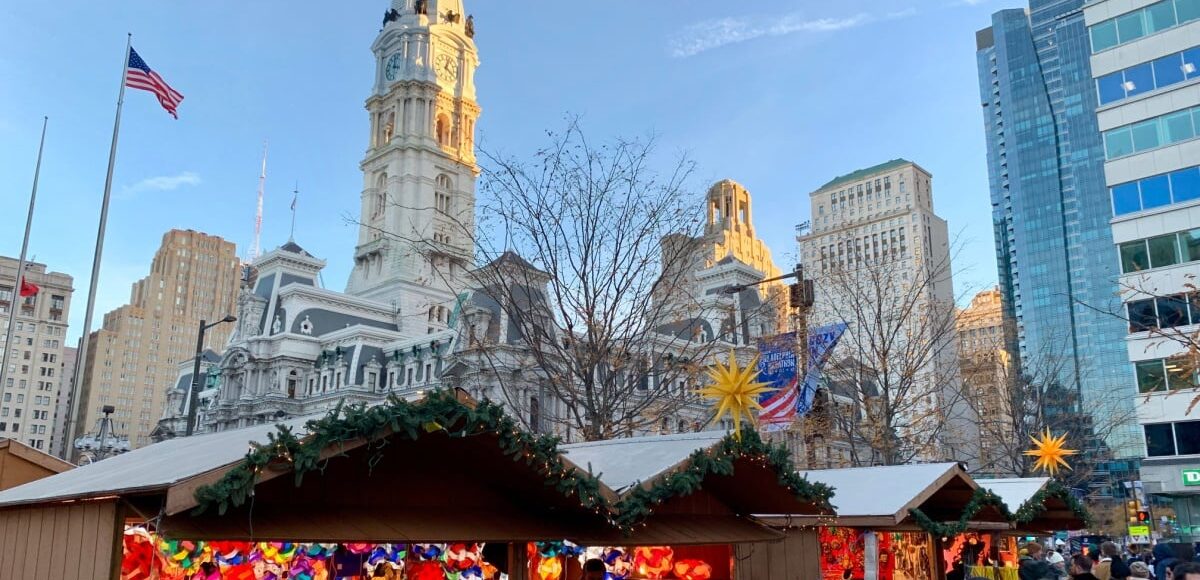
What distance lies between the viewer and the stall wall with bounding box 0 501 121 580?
7.81m

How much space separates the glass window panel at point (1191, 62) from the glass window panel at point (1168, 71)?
0.18 meters

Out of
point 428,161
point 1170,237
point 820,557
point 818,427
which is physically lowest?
point 820,557

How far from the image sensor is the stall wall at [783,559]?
13703 mm

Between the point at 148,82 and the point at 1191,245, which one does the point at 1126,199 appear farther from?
the point at 148,82

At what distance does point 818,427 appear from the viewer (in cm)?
2752

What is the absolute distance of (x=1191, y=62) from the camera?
37250mm

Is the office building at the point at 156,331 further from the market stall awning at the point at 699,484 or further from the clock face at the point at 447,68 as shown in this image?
the market stall awning at the point at 699,484

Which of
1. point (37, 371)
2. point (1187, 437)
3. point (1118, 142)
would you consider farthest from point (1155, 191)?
point (37, 371)

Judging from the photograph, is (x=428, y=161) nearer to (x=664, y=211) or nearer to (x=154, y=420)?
(x=154, y=420)

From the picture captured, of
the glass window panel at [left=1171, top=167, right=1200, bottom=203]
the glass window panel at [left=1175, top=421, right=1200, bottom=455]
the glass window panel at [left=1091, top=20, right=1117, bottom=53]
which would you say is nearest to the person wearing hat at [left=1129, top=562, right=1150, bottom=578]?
the glass window panel at [left=1175, top=421, right=1200, bottom=455]

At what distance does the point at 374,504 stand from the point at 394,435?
1298 mm

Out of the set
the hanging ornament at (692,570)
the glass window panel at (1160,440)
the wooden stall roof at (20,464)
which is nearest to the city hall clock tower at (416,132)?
the glass window panel at (1160,440)

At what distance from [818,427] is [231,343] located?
80989 millimetres

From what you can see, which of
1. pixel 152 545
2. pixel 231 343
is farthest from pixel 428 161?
pixel 152 545
